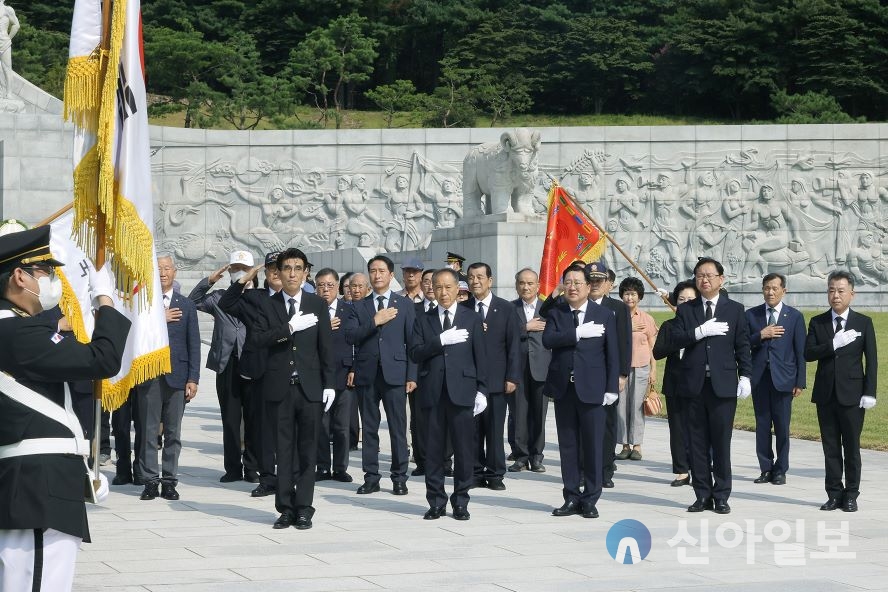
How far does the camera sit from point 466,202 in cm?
1961

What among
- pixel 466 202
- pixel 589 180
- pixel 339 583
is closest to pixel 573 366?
pixel 339 583

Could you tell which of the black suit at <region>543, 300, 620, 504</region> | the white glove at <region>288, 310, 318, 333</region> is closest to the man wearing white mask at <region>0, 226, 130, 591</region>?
the white glove at <region>288, 310, 318, 333</region>

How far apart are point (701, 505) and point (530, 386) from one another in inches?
95.1

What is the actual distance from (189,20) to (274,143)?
819 inches

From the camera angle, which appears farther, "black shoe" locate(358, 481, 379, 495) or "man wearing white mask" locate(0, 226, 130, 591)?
"black shoe" locate(358, 481, 379, 495)

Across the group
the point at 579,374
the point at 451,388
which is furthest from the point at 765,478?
the point at 451,388

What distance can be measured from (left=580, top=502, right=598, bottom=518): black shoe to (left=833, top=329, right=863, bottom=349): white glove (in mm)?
1959

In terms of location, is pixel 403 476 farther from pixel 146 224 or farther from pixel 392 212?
pixel 392 212

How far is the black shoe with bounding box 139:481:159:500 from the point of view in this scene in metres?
7.70

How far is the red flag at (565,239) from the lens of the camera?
11711 mm

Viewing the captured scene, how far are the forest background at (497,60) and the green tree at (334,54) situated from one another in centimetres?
7

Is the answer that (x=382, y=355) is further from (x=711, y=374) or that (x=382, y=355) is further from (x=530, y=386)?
(x=711, y=374)

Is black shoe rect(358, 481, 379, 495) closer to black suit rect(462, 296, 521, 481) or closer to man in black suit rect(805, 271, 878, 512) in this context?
black suit rect(462, 296, 521, 481)

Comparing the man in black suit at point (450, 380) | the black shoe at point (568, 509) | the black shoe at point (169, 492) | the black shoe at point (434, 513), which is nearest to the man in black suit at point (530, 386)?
the man in black suit at point (450, 380)
